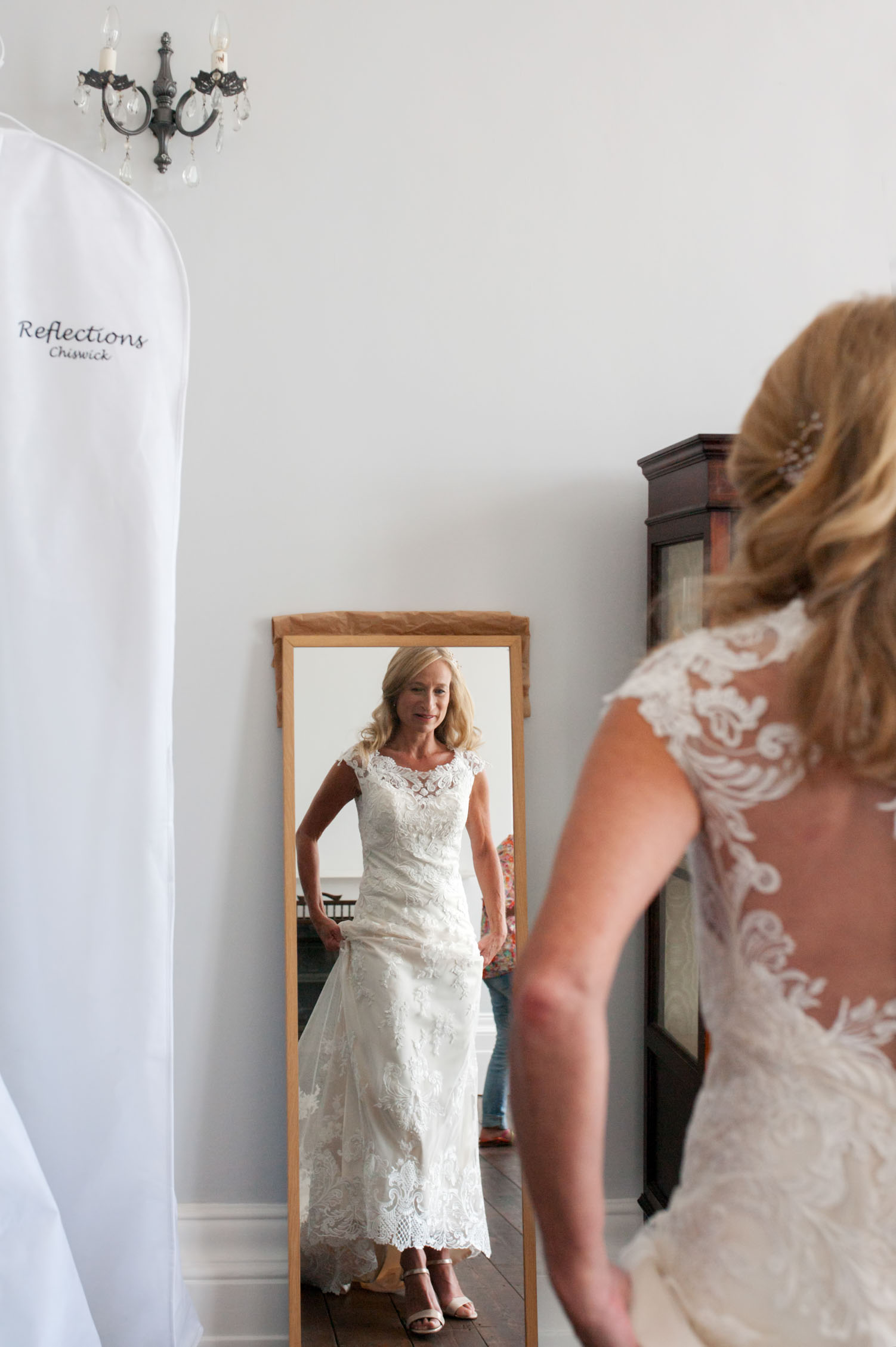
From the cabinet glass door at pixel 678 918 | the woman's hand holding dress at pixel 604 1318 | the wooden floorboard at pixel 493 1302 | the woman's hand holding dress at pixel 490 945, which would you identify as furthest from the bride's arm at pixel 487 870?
the woman's hand holding dress at pixel 604 1318

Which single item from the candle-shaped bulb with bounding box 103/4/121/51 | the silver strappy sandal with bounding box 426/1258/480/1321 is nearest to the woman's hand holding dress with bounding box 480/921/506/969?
the silver strappy sandal with bounding box 426/1258/480/1321

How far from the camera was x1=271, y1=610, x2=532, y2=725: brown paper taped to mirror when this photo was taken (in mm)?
2322

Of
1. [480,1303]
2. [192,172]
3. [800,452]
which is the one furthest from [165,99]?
[480,1303]

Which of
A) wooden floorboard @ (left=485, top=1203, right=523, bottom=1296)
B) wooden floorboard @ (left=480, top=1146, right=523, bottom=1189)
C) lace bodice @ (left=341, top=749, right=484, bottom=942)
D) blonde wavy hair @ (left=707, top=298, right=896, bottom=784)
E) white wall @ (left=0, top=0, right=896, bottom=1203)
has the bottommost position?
wooden floorboard @ (left=485, top=1203, right=523, bottom=1296)

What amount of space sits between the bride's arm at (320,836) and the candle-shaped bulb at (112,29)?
150 cm

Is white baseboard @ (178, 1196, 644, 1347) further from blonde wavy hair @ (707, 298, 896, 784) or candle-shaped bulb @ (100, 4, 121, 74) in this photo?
candle-shaped bulb @ (100, 4, 121, 74)

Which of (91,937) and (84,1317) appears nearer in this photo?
(84,1317)

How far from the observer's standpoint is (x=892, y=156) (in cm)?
244

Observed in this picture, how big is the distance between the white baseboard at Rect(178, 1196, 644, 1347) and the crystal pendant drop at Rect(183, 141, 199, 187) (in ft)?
6.00

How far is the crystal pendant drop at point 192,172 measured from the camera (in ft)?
7.54

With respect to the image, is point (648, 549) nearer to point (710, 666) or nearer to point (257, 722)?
point (257, 722)

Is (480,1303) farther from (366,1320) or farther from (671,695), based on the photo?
(671,695)

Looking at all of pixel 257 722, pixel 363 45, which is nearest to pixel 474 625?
pixel 257 722

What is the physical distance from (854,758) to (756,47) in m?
2.09
